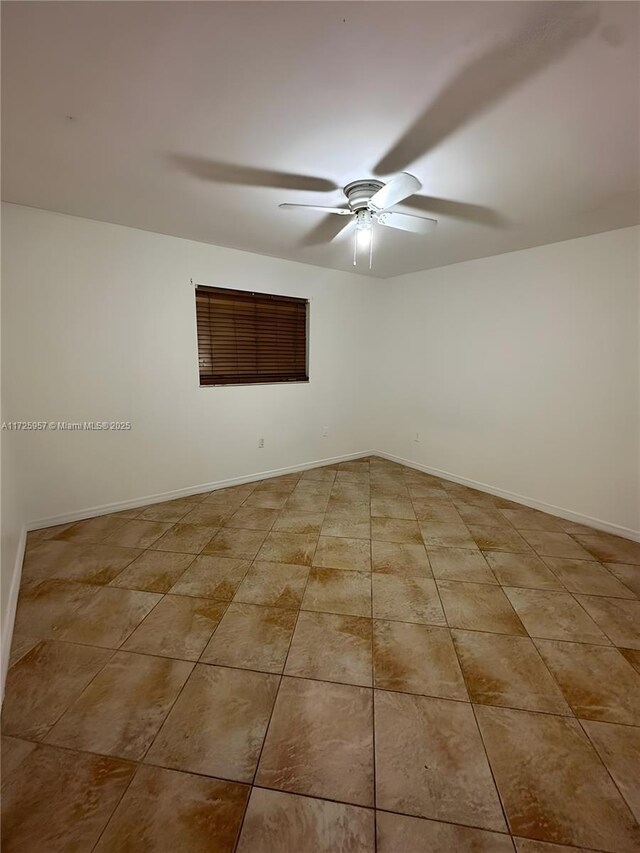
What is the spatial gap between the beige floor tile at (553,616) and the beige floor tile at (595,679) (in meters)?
0.05

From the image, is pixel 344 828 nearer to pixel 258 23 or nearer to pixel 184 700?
pixel 184 700

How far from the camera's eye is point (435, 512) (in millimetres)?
3205

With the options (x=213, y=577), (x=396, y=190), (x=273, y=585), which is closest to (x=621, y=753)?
(x=273, y=585)

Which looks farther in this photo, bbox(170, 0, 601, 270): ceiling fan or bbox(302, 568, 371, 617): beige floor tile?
bbox(302, 568, 371, 617): beige floor tile

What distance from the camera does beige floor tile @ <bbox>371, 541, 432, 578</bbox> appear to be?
7.59 ft

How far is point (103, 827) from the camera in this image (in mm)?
1022

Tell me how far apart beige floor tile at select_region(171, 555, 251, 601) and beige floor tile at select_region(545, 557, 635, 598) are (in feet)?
6.94

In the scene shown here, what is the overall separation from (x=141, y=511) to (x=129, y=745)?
2.16 meters

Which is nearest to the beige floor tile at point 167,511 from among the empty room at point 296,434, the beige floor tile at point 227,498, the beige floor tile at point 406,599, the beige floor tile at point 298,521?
the empty room at point 296,434

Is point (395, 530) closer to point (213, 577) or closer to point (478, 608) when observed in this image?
point (478, 608)

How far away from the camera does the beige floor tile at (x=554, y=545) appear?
2.53 metres

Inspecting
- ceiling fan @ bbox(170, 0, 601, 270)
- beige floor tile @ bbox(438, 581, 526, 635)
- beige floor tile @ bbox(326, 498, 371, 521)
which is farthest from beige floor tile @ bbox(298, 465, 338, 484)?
ceiling fan @ bbox(170, 0, 601, 270)

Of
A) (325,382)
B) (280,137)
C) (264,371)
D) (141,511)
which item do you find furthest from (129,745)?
(325,382)

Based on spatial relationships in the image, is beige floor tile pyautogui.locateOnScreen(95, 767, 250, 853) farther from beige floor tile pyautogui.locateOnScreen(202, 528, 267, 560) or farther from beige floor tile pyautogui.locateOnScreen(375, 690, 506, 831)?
beige floor tile pyautogui.locateOnScreen(202, 528, 267, 560)
